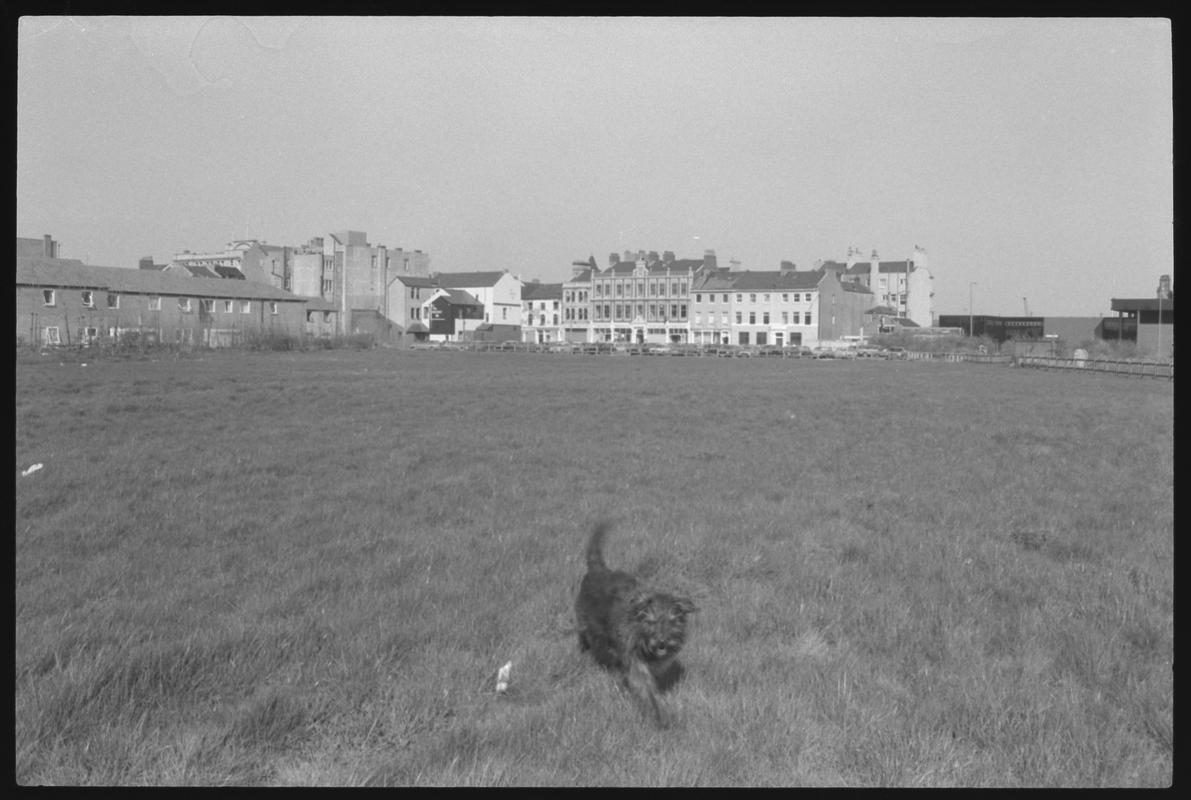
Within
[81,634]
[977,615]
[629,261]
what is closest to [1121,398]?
[977,615]

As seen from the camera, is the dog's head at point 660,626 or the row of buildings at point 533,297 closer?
the dog's head at point 660,626

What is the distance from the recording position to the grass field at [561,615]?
4.07 m

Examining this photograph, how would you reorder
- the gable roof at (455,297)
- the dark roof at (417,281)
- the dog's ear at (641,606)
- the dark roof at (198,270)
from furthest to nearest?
the gable roof at (455,297) → the dark roof at (417,281) → the dark roof at (198,270) → the dog's ear at (641,606)

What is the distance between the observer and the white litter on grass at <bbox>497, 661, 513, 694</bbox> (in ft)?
15.4

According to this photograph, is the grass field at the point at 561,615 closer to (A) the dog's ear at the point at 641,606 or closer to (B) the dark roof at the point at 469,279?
(A) the dog's ear at the point at 641,606

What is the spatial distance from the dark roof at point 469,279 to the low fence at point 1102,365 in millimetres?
79160

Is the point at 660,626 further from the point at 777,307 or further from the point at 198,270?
the point at 777,307

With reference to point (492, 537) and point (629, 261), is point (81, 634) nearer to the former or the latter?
point (492, 537)

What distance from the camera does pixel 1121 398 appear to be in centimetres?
2900

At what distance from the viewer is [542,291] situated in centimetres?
12569

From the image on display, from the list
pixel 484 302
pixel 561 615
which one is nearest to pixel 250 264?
pixel 484 302

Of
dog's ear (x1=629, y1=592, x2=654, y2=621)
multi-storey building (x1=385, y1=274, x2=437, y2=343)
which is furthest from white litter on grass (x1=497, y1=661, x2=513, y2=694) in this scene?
multi-storey building (x1=385, y1=274, x2=437, y2=343)

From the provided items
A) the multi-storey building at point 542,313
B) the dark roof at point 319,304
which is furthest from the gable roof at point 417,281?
the dark roof at point 319,304

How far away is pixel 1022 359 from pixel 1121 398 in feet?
105
